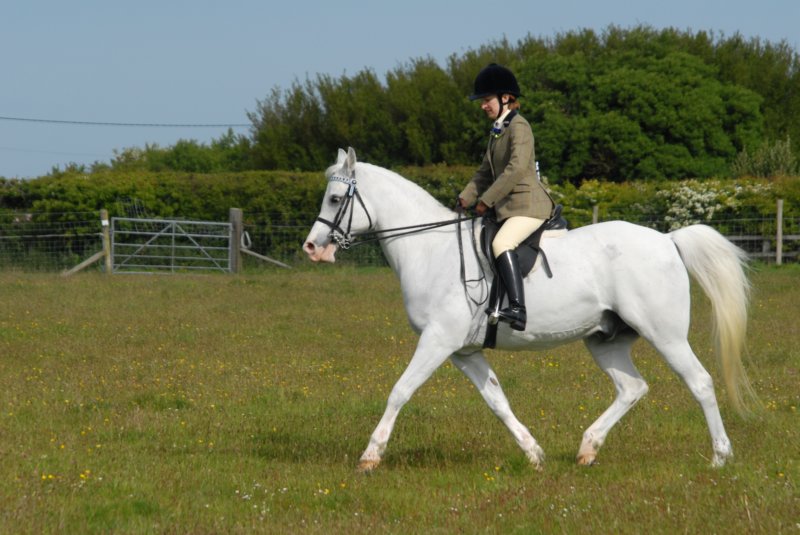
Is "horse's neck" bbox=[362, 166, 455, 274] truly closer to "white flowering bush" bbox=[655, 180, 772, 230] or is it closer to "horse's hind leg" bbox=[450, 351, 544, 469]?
"horse's hind leg" bbox=[450, 351, 544, 469]

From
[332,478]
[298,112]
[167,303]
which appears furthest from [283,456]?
[298,112]

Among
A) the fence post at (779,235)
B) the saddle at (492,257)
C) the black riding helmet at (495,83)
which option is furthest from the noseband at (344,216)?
the fence post at (779,235)

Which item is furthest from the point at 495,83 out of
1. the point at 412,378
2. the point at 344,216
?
the point at 412,378

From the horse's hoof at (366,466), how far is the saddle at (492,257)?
126cm

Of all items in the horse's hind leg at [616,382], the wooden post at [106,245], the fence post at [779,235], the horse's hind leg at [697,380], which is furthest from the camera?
the wooden post at [106,245]

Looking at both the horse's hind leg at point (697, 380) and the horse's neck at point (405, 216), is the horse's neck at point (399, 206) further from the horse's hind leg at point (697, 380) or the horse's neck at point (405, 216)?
the horse's hind leg at point (697, 380)

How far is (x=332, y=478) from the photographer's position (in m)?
8.02

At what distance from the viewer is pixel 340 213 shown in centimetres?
866

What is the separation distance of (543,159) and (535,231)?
41.1 metres

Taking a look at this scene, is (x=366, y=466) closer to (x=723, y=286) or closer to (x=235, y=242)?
(x=723, y=286)

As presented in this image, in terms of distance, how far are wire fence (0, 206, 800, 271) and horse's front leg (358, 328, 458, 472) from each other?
22.4 metres

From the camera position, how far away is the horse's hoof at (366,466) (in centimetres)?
824

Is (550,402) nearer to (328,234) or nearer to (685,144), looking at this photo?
(328,234)

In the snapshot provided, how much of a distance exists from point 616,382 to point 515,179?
1.92 metres
